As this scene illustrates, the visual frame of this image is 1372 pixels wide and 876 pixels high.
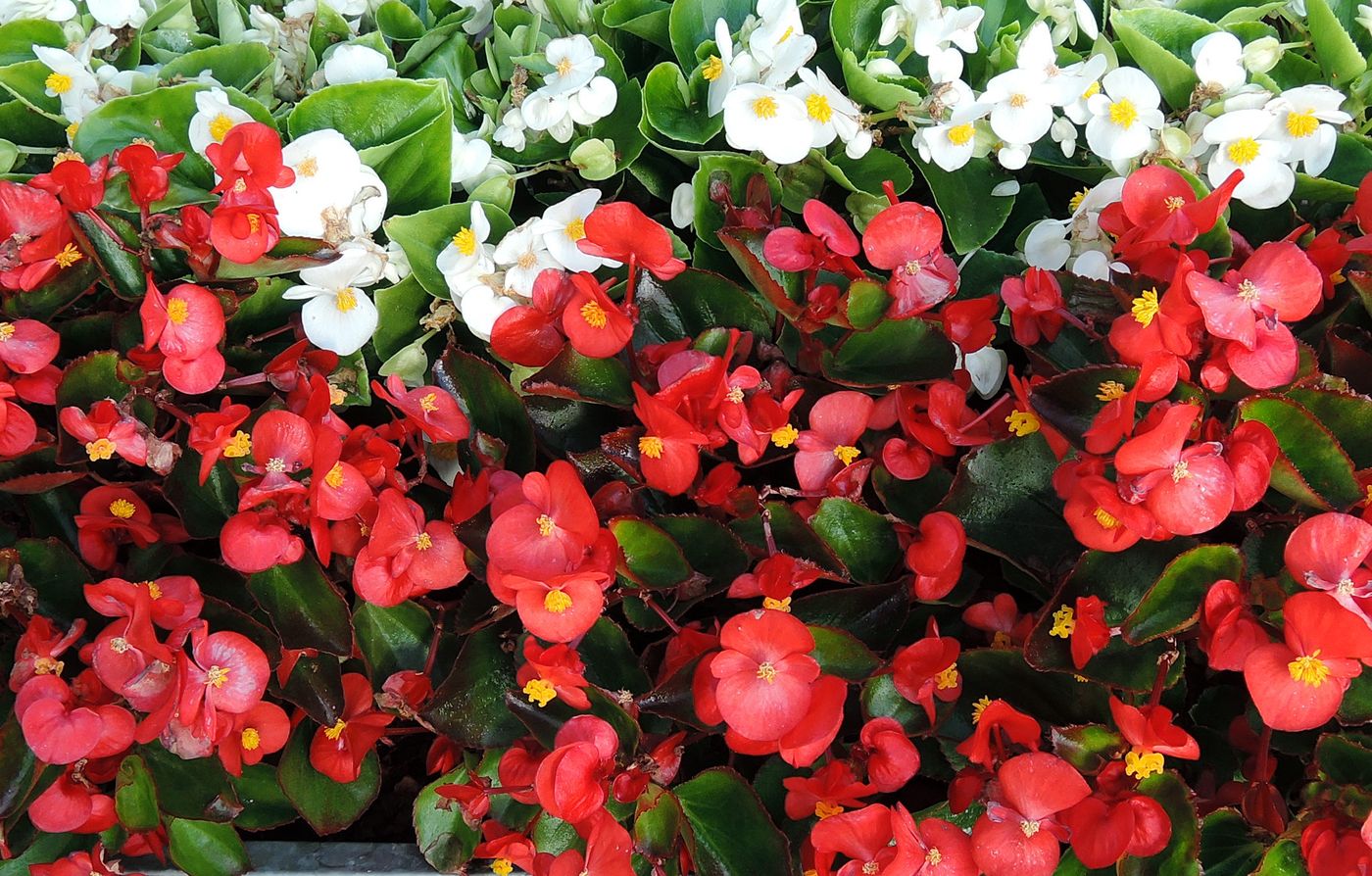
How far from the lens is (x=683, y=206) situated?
0.88 m

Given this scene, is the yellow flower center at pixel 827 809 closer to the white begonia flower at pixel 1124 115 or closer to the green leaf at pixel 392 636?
the green leaf at pixel 392 636

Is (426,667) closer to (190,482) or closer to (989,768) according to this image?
(190,482)

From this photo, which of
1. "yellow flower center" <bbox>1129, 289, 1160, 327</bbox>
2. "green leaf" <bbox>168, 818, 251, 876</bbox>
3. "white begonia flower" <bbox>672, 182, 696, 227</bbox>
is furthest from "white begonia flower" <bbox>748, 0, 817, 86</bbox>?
"green leaf" <bbox>168, 818, 251, 876</bbox>

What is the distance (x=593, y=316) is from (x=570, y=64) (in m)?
0.31

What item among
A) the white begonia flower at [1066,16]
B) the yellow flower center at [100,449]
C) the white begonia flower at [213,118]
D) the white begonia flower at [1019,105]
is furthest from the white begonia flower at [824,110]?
the yellow flower center at [100,449]

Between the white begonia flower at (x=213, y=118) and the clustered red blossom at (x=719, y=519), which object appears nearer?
the clustered red blossom at (x=719, y=519)

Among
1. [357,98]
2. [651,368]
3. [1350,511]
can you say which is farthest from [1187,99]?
[357,98]

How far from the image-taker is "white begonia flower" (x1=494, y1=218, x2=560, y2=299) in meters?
0.80

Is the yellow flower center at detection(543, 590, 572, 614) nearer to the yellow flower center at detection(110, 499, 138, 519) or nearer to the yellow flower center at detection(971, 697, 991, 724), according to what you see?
the yellow flower center at detection(971, 697, 991, 724)

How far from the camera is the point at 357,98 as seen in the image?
0.85 meters

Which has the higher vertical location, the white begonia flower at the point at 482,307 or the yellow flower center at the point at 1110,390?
the yellow flower center at the point at 1110,390

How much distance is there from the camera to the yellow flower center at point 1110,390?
2.12 ft

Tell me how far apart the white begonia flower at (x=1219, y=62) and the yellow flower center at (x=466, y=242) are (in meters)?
A: 0.60

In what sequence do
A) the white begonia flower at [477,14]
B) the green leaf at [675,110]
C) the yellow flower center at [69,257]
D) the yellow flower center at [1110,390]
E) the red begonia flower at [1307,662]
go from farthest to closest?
the white begonia flower at [477,14], the green leaf at [675,110], the yellow flower center at [69,257], the yellow flower center at [1110,390], the red begonia flower at [1307,662]
